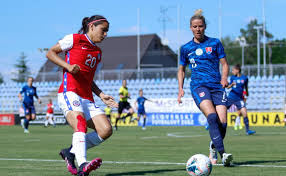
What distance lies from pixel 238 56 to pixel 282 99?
7684 cm

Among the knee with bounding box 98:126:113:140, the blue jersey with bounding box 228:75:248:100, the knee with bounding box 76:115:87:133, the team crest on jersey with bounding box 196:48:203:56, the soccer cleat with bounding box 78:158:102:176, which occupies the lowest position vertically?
the soccer cleat with bounding box 78:158:102:176

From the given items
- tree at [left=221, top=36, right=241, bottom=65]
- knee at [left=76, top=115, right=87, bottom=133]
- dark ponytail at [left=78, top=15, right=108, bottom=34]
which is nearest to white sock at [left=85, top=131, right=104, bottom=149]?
knee at [left=76, top=115, right=87, bottom=133]

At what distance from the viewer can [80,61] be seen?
23.1 ft

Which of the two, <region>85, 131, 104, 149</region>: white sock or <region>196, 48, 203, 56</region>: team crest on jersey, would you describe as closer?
<region>85, 131, 104, 149</region>: white sock

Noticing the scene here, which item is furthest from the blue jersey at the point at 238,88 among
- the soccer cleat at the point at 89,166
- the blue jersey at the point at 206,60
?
the soccer cleat at the point at 89,166

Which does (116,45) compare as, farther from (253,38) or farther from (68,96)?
(68,96)

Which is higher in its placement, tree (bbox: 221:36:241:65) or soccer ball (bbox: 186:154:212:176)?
tree (bbox: 221:36:241:65)

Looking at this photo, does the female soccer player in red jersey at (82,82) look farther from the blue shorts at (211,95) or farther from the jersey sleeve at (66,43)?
the blue shorts at (211,95)

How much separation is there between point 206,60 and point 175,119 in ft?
83.8

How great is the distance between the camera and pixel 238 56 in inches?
4306

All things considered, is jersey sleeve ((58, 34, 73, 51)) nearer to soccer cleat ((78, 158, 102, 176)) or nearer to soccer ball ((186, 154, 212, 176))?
soccer cleat ((78, 158, 102, 176))

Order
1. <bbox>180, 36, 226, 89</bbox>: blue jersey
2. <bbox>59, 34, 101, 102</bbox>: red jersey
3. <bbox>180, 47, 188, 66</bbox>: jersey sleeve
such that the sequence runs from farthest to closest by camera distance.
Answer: <bbox>180, 47, 188, 66</bbox>: jersey sleeve
<bbox>180, 36, 226, 89</bbox>: blue jersey
<bbox>59, 34, 101, 102</bbox>: red jersey

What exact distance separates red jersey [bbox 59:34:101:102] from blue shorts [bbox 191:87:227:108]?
218 centimetres

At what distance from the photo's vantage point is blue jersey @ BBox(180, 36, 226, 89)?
28.7 ft
